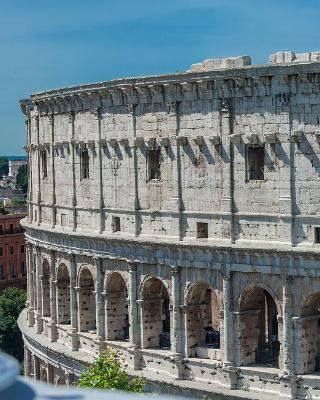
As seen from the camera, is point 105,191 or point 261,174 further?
point 105,191

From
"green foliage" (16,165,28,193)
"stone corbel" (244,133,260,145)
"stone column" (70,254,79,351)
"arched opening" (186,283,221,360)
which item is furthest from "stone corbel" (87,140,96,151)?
"green foliage" (16,165,28,193)

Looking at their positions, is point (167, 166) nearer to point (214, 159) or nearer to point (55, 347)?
point (214, 159)

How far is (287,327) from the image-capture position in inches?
1170

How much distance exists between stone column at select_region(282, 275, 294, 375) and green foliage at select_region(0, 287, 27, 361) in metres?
32.2

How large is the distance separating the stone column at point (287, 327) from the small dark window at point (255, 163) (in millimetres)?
3607

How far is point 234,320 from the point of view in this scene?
31.3 m

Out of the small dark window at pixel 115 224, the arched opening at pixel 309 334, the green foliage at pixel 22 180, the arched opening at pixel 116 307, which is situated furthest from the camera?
the green foliage at pixel 22 180

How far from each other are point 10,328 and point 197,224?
29654 mm

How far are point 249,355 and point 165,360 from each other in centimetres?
367

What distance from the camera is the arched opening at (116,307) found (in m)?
37.2

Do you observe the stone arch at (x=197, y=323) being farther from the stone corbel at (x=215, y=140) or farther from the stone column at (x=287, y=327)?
the stone corbel at (x=215, y=140)

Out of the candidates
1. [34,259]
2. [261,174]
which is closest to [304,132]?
[261,174]

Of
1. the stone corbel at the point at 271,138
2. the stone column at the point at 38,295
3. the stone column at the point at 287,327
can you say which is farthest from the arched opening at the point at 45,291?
the stone corbel at the point at 271,138

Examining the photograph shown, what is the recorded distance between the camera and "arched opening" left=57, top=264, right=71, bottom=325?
41906 mm
